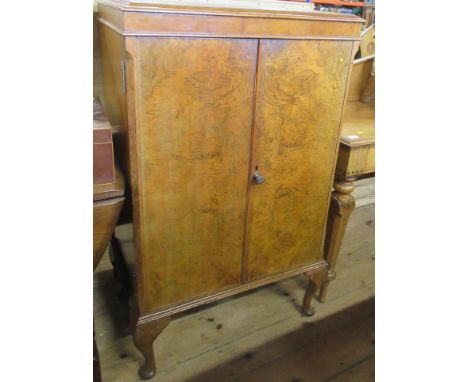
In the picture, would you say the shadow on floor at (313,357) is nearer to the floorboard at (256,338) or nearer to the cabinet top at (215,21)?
the floorboard at (256,338)

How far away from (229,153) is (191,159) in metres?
0.12

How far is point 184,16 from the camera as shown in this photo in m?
0.93

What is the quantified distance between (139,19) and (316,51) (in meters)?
0.55

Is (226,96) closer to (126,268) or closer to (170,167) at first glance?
(170,167)

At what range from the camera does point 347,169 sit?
1.56 meters

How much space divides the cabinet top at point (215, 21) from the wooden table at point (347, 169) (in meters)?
0.47

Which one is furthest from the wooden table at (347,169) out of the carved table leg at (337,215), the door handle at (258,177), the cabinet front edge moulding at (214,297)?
the door handle at (258,177)

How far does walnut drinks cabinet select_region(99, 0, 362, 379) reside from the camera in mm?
974

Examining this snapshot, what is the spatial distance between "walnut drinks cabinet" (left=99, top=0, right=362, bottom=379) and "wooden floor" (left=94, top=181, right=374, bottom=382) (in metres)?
0.16

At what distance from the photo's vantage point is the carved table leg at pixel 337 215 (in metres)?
1.63

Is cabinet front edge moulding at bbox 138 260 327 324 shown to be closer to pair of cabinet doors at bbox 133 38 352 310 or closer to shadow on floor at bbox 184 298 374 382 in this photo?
pair of cabinet doors at bbox 133 38 352 310

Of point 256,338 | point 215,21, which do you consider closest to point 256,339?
point 256,338

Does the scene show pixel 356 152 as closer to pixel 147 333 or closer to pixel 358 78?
pixel 358 78

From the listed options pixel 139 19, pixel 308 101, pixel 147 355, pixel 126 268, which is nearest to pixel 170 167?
pixel 139 19
